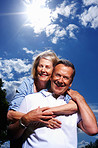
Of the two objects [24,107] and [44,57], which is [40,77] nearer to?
[44,57]

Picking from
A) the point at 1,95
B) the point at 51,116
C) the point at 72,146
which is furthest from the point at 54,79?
the point at 1,95

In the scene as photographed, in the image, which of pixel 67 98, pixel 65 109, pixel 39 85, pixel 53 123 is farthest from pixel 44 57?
pixel 53 123

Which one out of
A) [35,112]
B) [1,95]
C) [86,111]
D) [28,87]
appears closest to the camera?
[35,112]

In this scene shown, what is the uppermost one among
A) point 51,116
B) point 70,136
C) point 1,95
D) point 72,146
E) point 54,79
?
point 1,95

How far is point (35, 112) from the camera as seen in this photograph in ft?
7.93

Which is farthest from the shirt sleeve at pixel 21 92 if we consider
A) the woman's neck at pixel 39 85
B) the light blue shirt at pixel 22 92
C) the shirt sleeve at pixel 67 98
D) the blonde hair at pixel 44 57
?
the shirt sleeve at pixel 67 98

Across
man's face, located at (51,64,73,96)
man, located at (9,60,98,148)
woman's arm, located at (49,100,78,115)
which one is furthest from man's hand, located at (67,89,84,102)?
man's face, located at (51,64,73,96)

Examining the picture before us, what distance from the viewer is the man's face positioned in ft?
8.72

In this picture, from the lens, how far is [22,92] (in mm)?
3465

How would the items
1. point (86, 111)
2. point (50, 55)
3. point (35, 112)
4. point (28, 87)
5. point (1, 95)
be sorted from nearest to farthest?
1. point (35, 112)
2. point (86, 111)
3. point (28, 87)
4. point (50, 55)
5. point (1, 95)

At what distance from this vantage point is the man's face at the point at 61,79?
266 centimetres

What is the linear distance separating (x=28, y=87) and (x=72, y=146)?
1.73 metres

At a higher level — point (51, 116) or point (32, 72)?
point (32, 72)

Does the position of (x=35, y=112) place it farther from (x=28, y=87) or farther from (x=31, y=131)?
(x=28, y=87)
